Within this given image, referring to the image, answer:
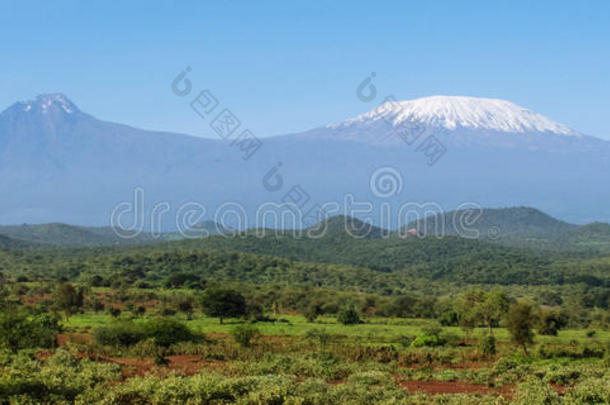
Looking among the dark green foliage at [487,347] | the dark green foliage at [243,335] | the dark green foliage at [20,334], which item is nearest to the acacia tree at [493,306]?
the dark green foliage at [487,347]

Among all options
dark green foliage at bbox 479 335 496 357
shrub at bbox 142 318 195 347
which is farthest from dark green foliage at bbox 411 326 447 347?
shrub at bbox 142 318 195 347

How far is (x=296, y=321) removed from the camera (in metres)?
48.1

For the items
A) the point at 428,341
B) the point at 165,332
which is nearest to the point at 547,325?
the point at 428,341

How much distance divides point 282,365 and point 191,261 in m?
66.6

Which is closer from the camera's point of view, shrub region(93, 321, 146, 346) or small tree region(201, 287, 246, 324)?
shrub region(93, 321, 146, 346)

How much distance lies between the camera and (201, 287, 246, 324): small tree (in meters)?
45.8

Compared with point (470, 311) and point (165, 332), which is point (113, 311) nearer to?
point (165, 332)

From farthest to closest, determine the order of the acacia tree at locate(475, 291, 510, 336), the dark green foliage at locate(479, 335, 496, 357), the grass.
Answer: the acacia tree at locate(475, 291, 510, 336) < the grass < the dark green foliage at locate(479, 335, 496, 357)

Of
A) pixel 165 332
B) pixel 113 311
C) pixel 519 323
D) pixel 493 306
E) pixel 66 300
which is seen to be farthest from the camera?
pixel 113 311

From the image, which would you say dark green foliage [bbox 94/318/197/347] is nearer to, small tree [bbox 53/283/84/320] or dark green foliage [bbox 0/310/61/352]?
dark green foliage [bbox 0/310/61/352]

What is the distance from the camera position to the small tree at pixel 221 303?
45.8m

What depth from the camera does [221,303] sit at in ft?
150

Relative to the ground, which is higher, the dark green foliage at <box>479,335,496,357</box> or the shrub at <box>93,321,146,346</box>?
the shrub at <box>93,321,146,346</box>

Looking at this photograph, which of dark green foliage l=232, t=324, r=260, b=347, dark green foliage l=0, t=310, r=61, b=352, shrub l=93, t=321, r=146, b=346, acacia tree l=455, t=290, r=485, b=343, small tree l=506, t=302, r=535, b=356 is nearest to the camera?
dark green foliage l=0, t=310, r=61, b=352
